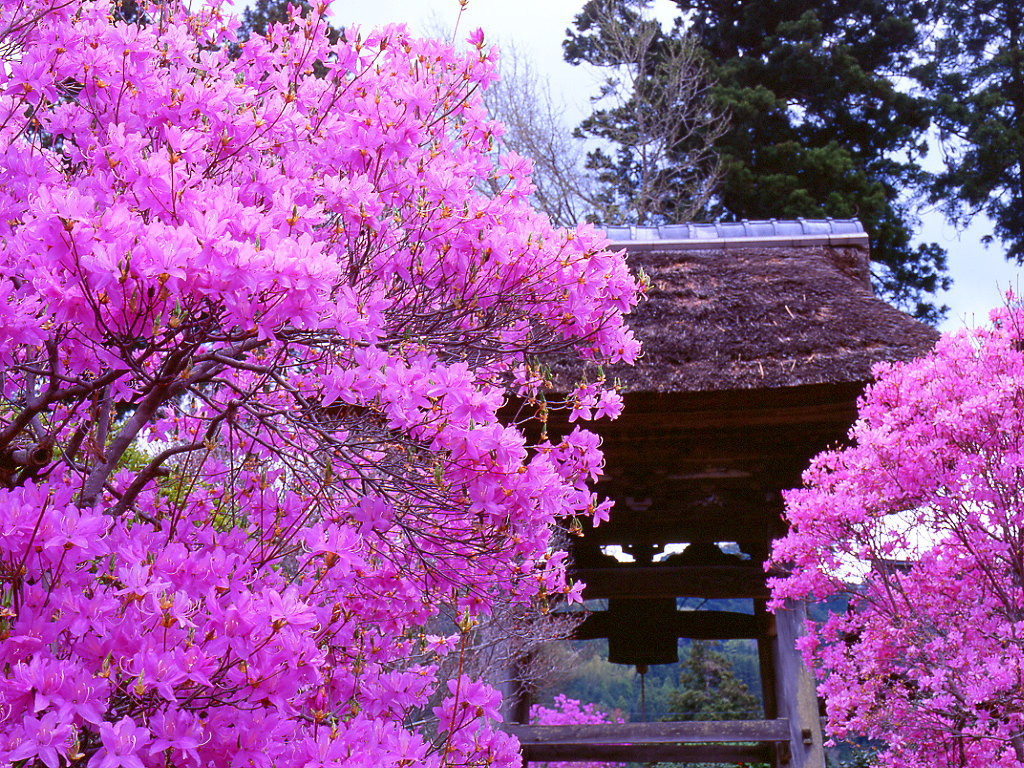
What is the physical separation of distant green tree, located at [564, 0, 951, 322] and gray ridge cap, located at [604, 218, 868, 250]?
6300 millimetres

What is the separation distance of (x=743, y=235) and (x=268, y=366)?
6.47 meters

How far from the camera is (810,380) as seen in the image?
15.0 ft

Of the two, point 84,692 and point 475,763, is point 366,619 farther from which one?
point 84,692

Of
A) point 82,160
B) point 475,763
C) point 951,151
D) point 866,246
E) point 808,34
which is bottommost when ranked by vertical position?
point 475,763

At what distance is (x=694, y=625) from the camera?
8.00 metres

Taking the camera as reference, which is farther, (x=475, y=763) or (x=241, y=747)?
(x=475, y=763)

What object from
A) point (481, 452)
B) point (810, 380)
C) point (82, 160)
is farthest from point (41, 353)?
point (810, 380)

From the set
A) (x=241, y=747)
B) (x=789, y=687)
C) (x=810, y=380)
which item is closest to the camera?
(x=241, y=747)

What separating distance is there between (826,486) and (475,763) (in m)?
2.64

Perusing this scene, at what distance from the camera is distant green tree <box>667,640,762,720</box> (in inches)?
570

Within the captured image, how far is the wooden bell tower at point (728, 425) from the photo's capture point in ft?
15.6

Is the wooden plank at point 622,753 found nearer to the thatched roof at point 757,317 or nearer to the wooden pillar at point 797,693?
the wooden pillar at point 797,693

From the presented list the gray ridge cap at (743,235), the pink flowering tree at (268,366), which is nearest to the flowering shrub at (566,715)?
the gray ridge cap at (743,235)

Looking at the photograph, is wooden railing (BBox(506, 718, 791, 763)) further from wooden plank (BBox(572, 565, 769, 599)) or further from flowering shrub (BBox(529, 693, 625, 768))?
flowering shrub (BBox(529, 693, 625, 768))
